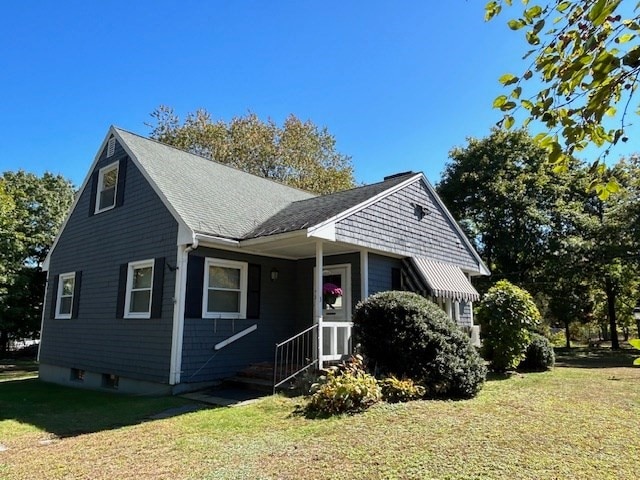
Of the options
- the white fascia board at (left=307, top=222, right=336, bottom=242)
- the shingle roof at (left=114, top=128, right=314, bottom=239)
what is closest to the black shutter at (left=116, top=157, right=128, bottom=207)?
the shingle roof at (left=114, top=128, right=314, bottom=239)

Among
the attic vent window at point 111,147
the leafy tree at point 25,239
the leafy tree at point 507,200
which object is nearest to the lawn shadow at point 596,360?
the leafy tree at point 507,200

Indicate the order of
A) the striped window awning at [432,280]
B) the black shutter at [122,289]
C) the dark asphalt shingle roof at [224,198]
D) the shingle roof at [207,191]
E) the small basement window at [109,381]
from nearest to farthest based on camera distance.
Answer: the dark asphalt shingle roof at [224,198]
the shingle roof at [207,191]
the black shutter at [122,289]
the small basement window at [109,381]
the striped window awning at [432,280]

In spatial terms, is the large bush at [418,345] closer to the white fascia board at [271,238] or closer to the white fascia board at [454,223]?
the white fascia board at [271,238]

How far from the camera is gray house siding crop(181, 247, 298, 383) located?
33.3 ft

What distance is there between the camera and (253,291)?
38.2 ft

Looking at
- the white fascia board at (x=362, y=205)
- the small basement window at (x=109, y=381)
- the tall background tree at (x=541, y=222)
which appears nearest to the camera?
the white fascia board at (x=362, y=205)

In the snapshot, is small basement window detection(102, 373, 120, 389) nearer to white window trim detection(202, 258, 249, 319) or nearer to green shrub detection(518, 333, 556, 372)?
white window trim detection(202, 258, 249, 319)

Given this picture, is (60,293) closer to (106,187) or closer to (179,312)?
(106,187)

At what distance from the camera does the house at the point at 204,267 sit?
10.3 meters

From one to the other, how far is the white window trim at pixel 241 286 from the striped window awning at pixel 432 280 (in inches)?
183

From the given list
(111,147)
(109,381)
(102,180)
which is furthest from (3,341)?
(111,147)

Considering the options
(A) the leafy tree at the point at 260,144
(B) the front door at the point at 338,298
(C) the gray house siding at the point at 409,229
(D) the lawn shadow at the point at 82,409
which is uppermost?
(A) the leafy tree at the point at 260,144

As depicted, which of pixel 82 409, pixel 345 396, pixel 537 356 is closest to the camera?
pixel 345 396

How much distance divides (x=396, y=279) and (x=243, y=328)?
453 cm
